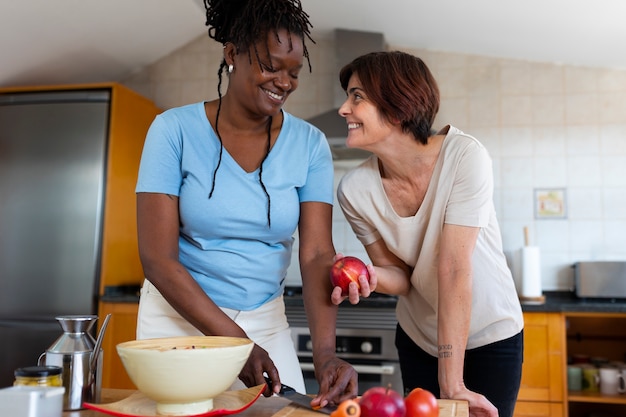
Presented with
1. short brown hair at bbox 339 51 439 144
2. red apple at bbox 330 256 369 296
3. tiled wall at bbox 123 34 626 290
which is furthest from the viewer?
tiled wall at bbox 123 34 626 290

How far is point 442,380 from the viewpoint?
4.10 feet

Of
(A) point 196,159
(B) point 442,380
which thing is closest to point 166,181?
(A) point 196,159

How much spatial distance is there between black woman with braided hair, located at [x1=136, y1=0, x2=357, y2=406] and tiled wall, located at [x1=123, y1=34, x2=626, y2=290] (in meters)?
1.97

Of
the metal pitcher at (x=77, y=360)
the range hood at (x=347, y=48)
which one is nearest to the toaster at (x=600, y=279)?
the range hood at (x=347, y=48)

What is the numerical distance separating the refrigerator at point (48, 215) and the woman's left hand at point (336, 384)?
2.16 metres

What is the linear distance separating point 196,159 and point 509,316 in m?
0.76

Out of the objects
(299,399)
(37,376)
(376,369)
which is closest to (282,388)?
(299,399)

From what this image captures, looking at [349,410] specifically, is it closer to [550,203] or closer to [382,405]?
[382,405]

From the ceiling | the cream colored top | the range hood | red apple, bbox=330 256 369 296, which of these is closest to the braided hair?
red apple, bbox=330 256 369 296

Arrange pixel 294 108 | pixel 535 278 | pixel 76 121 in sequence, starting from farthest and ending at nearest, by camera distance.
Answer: pixel 294 108 → pixel 76 121 → pixel 535 278

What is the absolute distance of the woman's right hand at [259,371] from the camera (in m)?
1.01

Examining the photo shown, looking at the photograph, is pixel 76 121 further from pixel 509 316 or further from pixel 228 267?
pixel 509 316

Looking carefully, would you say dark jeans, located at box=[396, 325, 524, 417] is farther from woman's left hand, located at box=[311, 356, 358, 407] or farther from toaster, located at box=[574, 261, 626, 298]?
toaster, located at box=[574, 261, 626, 298]

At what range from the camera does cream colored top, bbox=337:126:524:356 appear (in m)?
1.31
